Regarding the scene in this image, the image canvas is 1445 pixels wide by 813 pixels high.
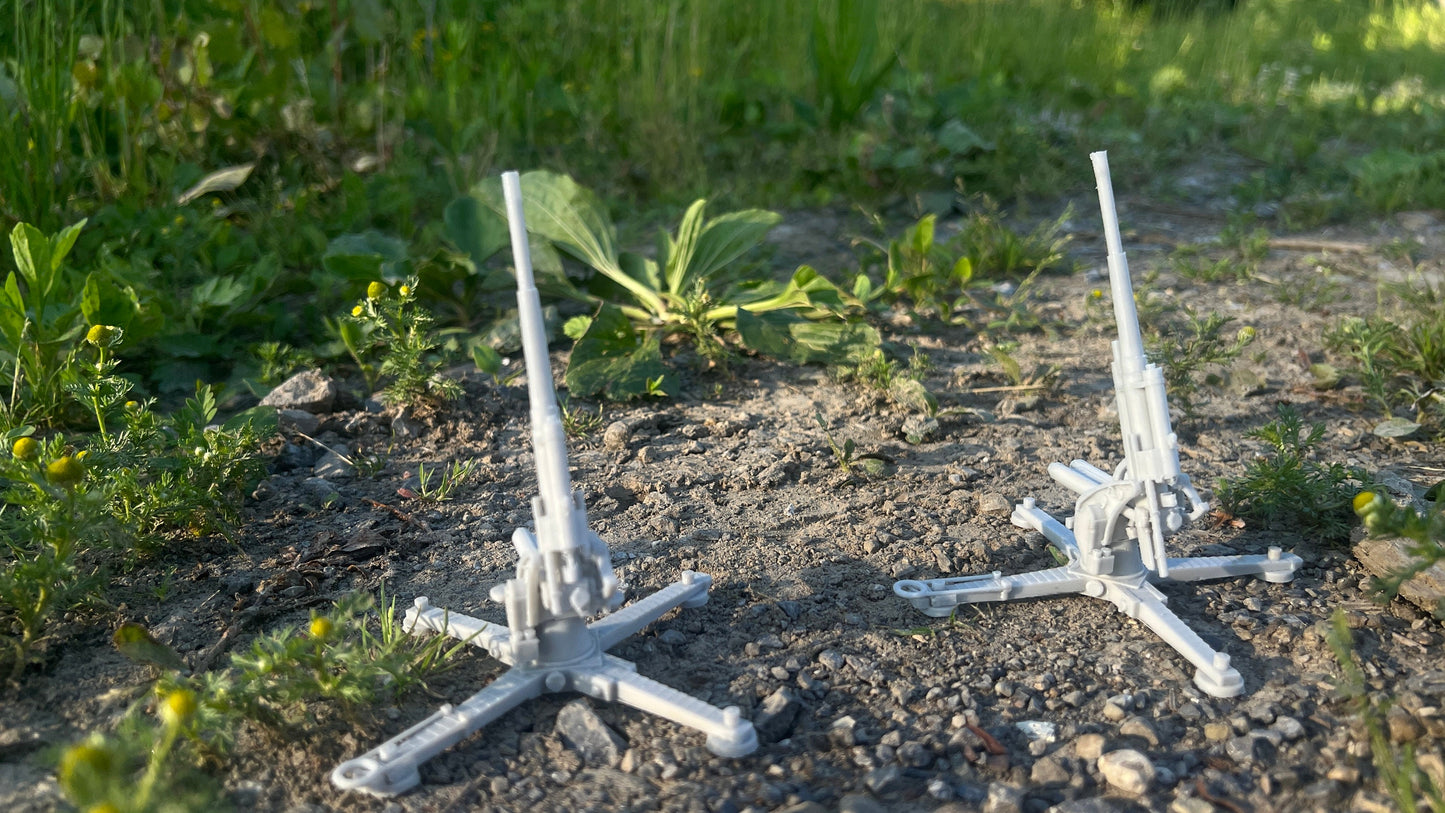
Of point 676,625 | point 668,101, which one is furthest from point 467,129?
point 676,625

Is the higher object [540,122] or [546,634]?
[540,122]

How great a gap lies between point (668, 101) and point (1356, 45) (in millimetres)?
5083

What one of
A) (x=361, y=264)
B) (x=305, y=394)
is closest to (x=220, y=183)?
(x=361, y=264)

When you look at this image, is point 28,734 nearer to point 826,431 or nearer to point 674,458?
point 674,458

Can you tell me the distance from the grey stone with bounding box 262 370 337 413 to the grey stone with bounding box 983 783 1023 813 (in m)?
1.88

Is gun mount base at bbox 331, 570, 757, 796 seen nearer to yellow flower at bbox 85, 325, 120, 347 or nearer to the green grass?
yellow flower at bbox 85, 325, 120, 347

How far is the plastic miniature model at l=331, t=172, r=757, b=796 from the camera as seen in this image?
163 cm

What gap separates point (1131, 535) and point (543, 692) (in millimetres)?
1025

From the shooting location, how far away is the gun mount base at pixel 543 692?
63.0 inches

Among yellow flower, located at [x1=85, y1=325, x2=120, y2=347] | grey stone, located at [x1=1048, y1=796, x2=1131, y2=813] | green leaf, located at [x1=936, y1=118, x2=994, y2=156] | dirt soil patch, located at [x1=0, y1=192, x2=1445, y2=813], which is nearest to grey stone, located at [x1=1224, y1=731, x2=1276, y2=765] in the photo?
dirt soil patch, located at [x1=0, y1=192, x2=1445, y2=813]

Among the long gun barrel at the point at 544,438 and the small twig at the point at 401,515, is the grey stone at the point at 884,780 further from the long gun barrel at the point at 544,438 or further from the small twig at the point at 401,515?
the small twig at the point at 401,515

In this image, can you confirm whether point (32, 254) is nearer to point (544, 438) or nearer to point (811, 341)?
point (544, 438)

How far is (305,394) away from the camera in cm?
284

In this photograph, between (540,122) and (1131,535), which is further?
(540,122)
